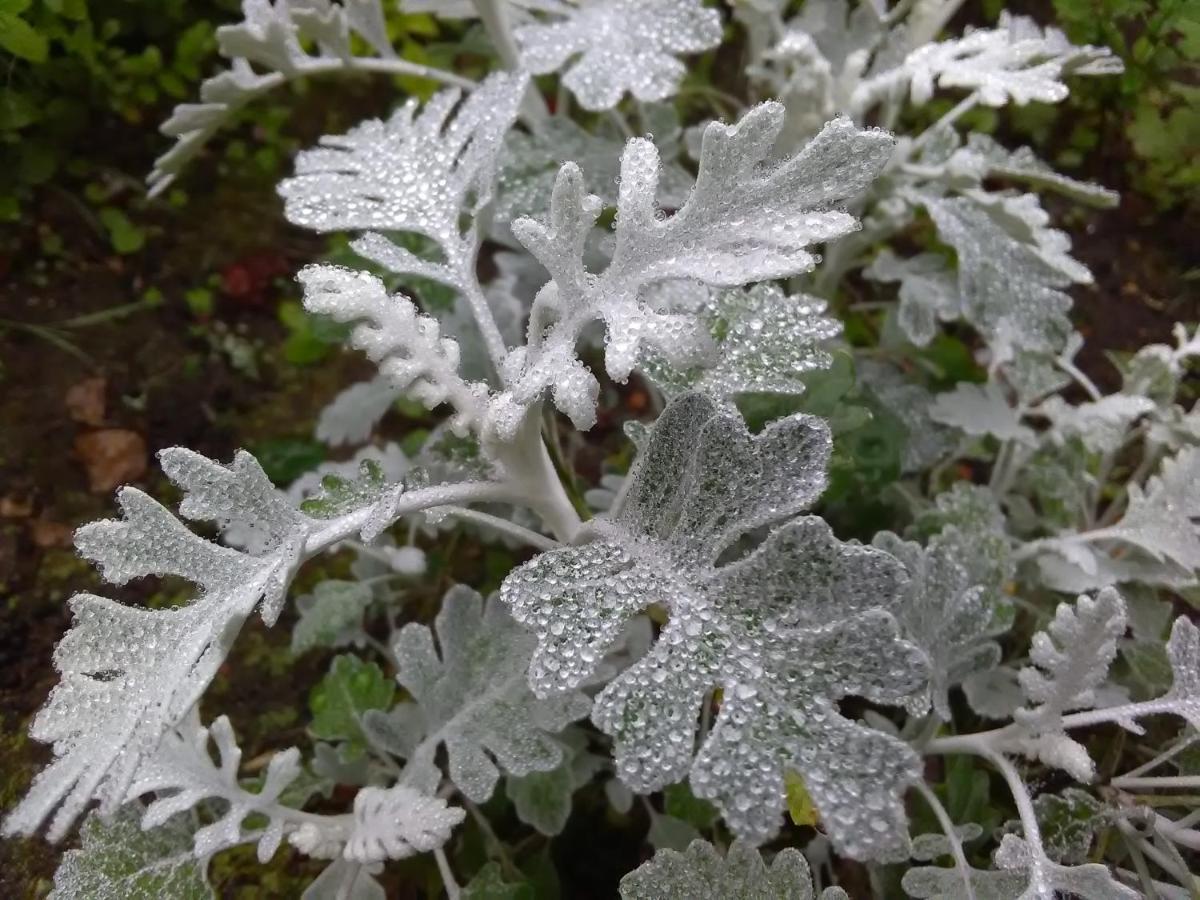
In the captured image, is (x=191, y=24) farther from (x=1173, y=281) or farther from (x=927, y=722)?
(x=1173, y=281)

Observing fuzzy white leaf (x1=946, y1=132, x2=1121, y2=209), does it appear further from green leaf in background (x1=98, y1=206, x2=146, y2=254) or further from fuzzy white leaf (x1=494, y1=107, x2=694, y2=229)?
green leaf in background (x1=98, y1=206, x2=146, y2=254)

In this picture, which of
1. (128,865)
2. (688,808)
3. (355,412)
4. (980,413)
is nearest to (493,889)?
(688,808)

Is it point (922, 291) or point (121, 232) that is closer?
point (922, 291)

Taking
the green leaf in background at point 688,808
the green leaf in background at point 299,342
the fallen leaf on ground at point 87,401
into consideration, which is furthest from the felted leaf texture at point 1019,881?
the fallen leaf on ground at point 87,401

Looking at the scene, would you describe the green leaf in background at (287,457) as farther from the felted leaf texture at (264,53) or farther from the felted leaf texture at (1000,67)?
the felted leaf texture at (1000,67)

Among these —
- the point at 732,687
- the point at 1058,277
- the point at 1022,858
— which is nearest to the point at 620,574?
the point at 732,687

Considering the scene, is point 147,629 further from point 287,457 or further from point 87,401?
point 87,401

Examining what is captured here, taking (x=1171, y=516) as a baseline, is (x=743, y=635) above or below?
above
